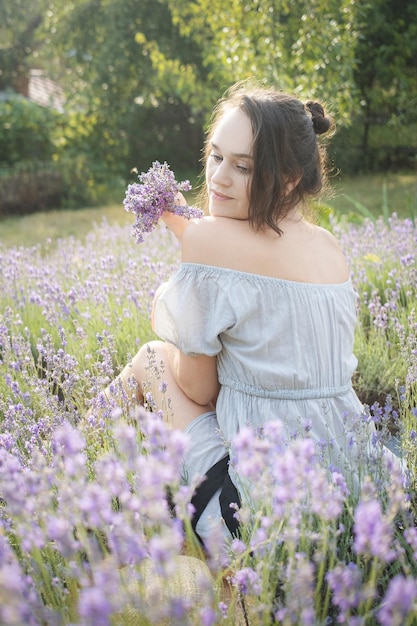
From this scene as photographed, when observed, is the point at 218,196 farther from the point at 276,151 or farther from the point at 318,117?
the point at 318,117

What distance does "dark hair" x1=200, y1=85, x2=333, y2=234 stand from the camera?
2229 mm

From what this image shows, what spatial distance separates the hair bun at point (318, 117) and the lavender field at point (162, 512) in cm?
86

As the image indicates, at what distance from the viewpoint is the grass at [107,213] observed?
8.93m

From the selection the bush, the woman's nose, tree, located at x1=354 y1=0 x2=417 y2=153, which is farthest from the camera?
the bush

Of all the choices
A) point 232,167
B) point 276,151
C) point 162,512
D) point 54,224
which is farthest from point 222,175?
point 54,224

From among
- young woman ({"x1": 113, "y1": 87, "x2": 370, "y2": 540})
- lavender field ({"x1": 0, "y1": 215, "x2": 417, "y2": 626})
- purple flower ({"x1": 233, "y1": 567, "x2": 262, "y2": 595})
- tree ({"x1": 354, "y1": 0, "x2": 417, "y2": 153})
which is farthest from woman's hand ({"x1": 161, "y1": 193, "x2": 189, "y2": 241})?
tree ({"x1": 354, "y1": 0, "x2": 417, "y2": 153})

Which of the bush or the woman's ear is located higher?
the woman's ear

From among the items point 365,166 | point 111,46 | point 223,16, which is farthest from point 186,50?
point 223,16

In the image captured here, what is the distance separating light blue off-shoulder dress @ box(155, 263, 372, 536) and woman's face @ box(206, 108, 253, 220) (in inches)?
10.3

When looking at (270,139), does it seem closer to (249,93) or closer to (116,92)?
(249,93)

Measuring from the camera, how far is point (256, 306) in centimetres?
218

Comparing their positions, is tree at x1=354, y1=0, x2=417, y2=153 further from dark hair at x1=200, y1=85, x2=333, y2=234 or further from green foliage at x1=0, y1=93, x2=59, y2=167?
dark hair at x1=200, y1=85, x2=333, y2=234

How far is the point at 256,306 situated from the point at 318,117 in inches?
29.2

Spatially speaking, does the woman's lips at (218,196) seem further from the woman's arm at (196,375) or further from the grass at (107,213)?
the grass at (107,213)
